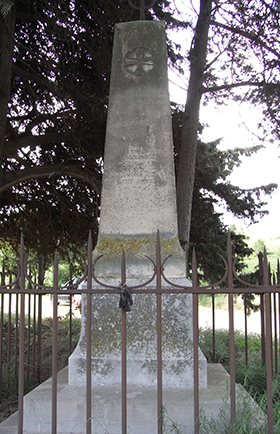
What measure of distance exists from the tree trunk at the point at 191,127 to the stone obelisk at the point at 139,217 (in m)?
2.89

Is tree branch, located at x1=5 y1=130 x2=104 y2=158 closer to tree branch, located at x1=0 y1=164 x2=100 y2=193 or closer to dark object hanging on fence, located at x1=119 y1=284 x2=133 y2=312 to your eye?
tree branch, located at x1=0 y1=164 x2=100 y2=193

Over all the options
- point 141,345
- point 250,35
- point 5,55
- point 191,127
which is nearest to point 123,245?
point 141,345

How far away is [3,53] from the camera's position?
6.07 metres

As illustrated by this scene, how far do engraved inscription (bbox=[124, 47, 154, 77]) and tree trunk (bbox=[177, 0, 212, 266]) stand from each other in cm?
313

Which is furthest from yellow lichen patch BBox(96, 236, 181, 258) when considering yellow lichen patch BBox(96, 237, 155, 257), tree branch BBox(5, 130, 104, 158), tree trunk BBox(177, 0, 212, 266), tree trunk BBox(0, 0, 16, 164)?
tree branch BBox(5, 130, 104, 158)

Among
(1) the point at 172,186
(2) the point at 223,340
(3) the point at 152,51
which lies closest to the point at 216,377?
(1) the point at 172,186

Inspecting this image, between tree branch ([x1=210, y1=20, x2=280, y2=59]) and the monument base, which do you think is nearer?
the monument base

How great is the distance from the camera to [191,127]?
23.9 ft

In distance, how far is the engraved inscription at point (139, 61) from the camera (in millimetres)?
3891

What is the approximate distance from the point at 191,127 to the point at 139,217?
13.0 ft

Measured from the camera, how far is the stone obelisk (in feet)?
11.0

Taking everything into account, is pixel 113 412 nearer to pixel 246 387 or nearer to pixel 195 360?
pixel 195 360

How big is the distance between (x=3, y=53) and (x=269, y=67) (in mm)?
4294

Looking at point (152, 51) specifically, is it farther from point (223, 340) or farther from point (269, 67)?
point (223, 340)
